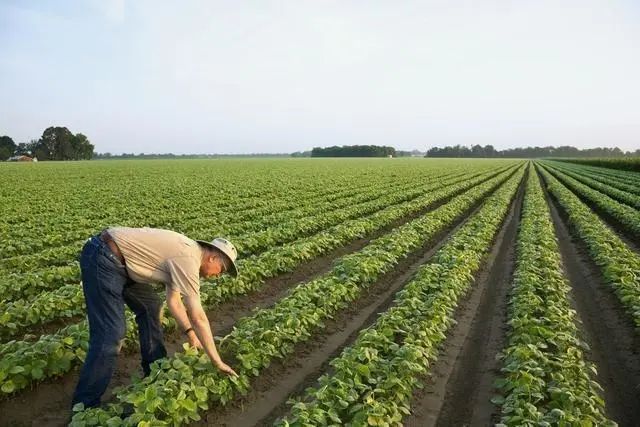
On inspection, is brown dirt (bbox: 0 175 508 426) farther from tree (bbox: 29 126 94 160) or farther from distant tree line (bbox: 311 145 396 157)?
distant tree line (bbox: 311 145 396 157)

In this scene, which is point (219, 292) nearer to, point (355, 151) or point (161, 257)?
point (161, 257)

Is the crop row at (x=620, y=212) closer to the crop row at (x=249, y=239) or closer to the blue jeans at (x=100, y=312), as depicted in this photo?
the crop row at (x=249, y=239)

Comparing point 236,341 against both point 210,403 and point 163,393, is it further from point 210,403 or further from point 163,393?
point 163,393

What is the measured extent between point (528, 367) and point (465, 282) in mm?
4145

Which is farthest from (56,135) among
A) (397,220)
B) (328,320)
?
(328,320)

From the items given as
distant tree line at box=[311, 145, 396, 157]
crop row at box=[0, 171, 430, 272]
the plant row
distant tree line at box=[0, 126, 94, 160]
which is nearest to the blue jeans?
crop row at box=[0, 171, 430, 272]

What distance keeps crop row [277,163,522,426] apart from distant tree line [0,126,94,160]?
400 ft

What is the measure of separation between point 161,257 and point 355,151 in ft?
541

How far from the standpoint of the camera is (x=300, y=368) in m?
6.06

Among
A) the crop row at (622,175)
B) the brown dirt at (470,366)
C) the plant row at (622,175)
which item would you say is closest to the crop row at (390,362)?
the brown dirt at (470,366)

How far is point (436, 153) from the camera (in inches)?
7244

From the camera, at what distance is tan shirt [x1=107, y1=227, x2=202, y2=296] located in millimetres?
4168

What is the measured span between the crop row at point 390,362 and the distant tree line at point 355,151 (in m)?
156

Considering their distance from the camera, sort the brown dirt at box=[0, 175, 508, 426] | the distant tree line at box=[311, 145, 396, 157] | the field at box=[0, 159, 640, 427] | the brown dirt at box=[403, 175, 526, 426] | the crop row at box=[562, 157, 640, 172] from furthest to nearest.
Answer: the distant tree line at box=[311, 145, 396, 157], the crop row at box=[562, 157, 640, 172], the brown dirt at box=[403, 175, 526, 426], the brown dirt at box=[0, 175, 508, 426], the field at box=[0, 159, 640, 427]
